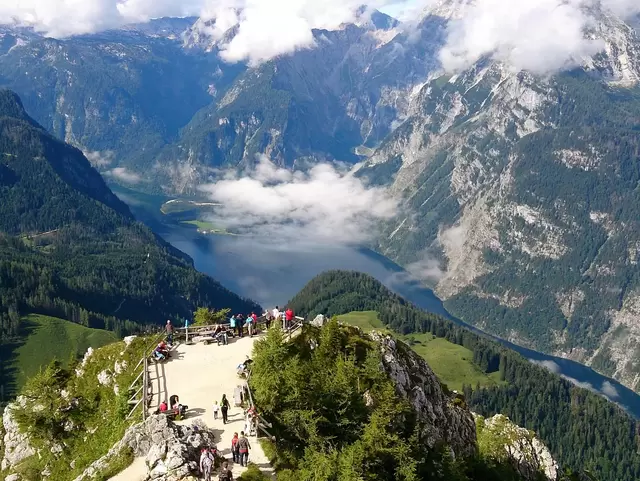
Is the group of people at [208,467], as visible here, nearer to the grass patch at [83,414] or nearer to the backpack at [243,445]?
the backpack at [243,445]

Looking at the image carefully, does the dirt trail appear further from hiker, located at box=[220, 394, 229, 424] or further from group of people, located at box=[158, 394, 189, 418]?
group of people, located at box=[158, 394, 189, 418]

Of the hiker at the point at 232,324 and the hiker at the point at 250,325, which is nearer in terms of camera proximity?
the hiker at the point at 232,324

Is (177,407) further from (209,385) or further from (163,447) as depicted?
(163,447)

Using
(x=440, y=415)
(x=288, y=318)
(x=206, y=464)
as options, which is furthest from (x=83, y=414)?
(x=440, y=415)

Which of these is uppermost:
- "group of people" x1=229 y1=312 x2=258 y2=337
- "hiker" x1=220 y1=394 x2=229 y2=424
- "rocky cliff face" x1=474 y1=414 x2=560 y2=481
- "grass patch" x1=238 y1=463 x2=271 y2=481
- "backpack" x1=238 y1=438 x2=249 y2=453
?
"group of people" x1=229 y1=312 x2=258 y2=337

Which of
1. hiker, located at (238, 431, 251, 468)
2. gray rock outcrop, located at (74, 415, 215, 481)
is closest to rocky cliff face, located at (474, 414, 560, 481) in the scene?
hiker, located at (238, 431, 251, 468)

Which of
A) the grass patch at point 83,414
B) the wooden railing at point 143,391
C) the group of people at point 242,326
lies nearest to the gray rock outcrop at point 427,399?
the group of people at point 242,326
